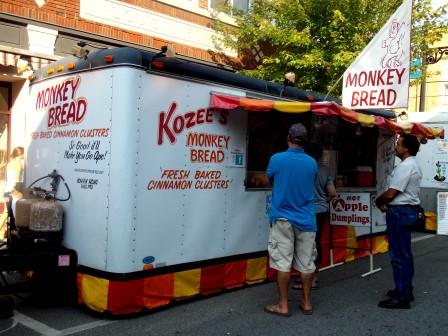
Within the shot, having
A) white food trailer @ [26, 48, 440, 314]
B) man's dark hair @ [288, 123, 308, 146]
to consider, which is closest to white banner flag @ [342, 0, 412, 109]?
white food trailer @ [26, 48, 440, 314]

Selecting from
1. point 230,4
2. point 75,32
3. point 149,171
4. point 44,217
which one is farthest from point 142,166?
point 230,4

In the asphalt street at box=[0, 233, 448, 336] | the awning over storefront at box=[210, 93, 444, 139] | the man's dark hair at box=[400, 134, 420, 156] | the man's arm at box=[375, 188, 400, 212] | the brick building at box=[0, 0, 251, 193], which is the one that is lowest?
the asphalt street at box=[0, 233, 448, 336]

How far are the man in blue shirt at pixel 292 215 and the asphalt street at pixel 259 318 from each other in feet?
1.29

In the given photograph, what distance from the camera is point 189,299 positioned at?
5512mm

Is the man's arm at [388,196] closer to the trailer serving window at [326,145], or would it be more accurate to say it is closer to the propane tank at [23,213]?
the trailer serving window at [326,145]

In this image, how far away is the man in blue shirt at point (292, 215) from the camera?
4.97 m

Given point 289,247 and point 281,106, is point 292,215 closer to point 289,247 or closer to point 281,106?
point 289,247

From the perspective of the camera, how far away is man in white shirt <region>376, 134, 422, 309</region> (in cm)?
544

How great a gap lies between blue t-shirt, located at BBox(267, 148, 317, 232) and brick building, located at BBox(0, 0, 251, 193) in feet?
15.1

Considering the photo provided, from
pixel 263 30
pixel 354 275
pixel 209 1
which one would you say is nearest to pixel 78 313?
pixel 354 275

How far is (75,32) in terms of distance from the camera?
9.84 metres

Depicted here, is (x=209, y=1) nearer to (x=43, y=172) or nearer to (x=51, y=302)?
(x=43, y=172)

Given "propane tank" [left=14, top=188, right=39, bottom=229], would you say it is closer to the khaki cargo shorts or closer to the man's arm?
the khaki cargo shorts

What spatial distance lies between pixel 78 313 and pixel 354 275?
148 inches
